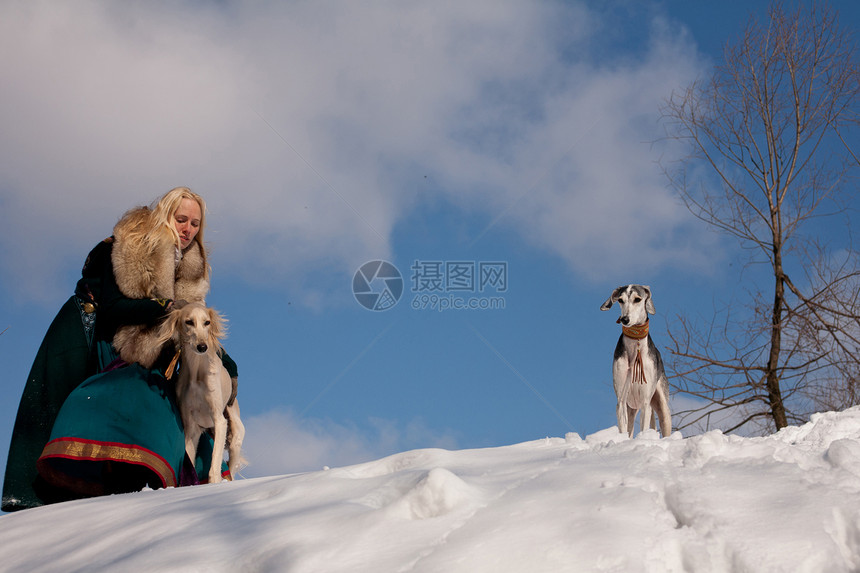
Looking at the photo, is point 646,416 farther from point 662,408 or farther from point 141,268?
point 141,268

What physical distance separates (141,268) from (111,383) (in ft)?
3.19

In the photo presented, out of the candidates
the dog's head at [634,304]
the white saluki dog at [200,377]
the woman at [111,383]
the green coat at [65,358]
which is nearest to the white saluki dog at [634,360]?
the dog's head at [634,304]

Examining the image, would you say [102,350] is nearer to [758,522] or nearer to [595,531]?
[595,531]

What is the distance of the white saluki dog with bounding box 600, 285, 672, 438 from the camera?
7234mm

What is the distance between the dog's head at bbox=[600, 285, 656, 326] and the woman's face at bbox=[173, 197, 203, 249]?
13.9 feet

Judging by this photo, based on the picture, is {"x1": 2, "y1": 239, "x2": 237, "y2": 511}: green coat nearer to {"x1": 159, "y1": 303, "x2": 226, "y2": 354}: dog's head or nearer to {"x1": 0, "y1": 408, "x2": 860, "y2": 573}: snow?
{"x1": 159, "y1": 303, "x2": 226, "y2": 354}: dog's head

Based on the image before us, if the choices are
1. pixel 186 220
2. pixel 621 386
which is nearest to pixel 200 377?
pixel 186 220

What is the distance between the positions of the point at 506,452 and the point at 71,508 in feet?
8.64

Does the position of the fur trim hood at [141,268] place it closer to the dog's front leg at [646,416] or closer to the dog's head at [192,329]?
the dog's head at [192,329]

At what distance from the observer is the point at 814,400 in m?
10.2

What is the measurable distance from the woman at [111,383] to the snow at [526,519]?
5.47ft

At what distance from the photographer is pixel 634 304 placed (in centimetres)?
729

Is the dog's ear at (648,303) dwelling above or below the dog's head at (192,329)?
above

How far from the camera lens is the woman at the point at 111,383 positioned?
5.39 m
